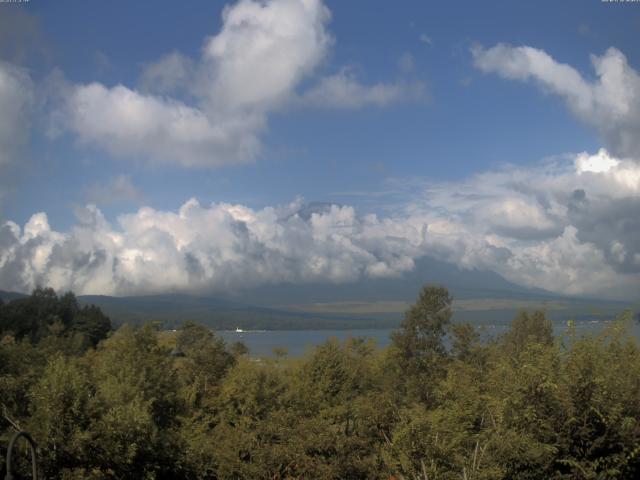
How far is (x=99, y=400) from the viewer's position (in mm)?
21078

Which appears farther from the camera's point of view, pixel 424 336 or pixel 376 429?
pixel 424 336

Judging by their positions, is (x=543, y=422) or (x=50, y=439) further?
(x=50, y=439)

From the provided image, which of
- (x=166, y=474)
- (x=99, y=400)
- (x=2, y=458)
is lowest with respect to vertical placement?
(x=166, y=474)

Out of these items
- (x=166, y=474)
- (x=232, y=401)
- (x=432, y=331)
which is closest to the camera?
(x=166, y=474)

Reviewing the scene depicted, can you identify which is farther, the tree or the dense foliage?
the tree

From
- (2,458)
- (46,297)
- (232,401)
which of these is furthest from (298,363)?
(46,297)

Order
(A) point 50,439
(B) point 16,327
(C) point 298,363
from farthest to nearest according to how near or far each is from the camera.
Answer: (B) point 16,327 < (C) point 298,363 < (A) point 50,439

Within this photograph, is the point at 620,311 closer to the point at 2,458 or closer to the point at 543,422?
the point at 543,422

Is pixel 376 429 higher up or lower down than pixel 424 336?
lower down

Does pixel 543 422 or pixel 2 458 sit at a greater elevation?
pixel 543 422

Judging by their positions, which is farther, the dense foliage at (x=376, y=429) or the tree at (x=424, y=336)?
the tree at (x=424, y=336)

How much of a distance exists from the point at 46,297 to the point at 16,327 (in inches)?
688

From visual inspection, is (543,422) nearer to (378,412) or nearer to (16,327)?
(378,412)

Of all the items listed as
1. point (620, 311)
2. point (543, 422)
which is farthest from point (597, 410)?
point (620, 311)
